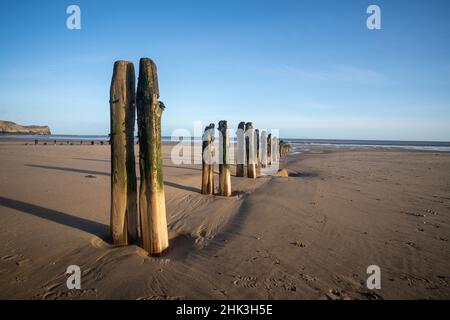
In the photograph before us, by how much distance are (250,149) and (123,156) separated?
8.82 meters

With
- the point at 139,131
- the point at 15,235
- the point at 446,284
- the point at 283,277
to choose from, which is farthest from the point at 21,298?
the point at 446,284

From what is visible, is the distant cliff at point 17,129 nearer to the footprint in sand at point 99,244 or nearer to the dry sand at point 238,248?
the dry sand at point 238,248

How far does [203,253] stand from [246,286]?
4.31 feet

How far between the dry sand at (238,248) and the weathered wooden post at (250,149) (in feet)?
13.8

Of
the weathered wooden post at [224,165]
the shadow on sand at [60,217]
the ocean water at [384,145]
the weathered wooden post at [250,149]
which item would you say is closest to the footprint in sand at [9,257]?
the shadow on sand at [60,217]

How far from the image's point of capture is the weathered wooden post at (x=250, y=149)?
13.1m

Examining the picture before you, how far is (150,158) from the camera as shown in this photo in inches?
191

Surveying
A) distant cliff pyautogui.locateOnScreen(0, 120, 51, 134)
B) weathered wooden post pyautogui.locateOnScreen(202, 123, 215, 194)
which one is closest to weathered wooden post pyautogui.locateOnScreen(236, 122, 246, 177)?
weathered wooden post pyautogui.locateOnScreen(202, 123, 215, 194)

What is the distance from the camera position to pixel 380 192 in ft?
32.8

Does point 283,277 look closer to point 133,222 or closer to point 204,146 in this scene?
point 133,222

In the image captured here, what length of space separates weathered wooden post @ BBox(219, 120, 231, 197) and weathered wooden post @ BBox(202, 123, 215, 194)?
1.11 feet

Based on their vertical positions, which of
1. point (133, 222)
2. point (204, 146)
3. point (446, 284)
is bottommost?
point (446, 284)

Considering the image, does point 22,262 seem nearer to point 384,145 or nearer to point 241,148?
point 241,148

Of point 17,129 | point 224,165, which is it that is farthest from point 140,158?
point 17,129
